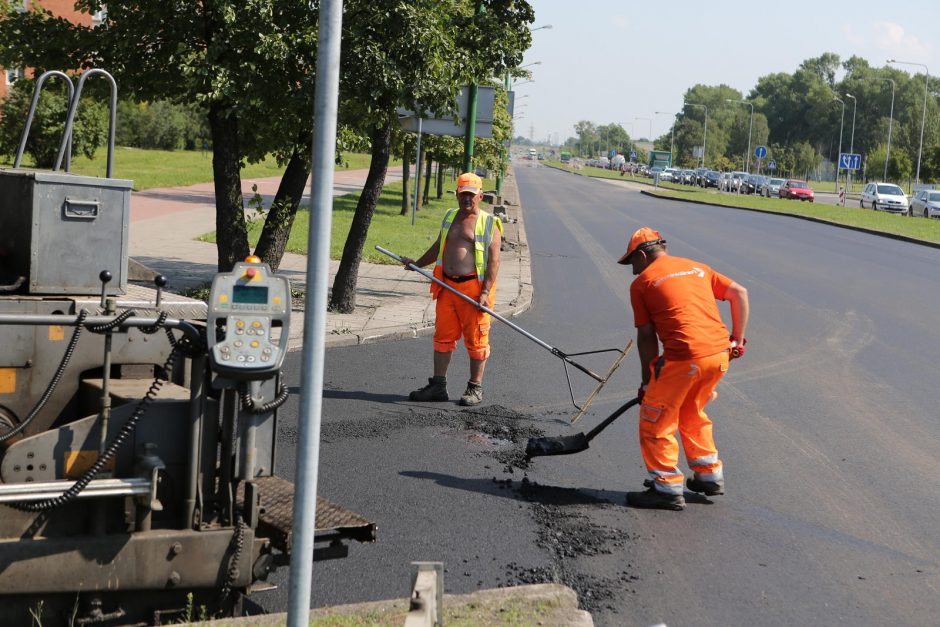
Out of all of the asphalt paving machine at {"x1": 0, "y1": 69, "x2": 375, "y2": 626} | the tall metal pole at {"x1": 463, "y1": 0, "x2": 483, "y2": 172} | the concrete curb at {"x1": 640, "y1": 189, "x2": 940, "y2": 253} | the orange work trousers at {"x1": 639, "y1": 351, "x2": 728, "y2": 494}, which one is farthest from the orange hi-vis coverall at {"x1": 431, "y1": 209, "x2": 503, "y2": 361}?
the concrete curb at {"x1": 640, "y1": 189, "x2": 940, "y2": 253}

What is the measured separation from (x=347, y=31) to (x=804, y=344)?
5972mm

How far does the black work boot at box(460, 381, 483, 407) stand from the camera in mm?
9094

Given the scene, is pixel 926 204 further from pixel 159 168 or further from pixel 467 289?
pixel 467 289

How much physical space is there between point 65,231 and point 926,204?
50.7 m

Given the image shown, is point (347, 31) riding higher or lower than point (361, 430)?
higher

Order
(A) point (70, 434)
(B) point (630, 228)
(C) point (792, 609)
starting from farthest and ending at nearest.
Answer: (B) point (630, 228)
(C) point (792, 609)
(A) point (70, 434)

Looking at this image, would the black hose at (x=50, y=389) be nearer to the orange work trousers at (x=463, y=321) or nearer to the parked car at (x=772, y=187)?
the orange work trousers at (x=463, y=321)

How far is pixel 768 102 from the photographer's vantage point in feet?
620

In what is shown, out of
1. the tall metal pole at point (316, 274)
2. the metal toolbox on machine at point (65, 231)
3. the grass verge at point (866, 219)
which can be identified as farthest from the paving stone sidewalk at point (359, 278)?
the grass verge at point (866, 219)

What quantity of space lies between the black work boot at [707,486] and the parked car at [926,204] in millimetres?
46681

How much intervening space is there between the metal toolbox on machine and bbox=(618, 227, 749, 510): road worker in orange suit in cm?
297

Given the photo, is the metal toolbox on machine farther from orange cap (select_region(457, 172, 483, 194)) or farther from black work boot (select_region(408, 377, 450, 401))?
black work boot (select_region(408, 377, 450, 401))

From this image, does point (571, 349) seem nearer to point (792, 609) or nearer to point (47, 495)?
point (792, 609)

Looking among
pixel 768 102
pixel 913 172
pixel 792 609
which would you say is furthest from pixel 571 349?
pixel 768 102
